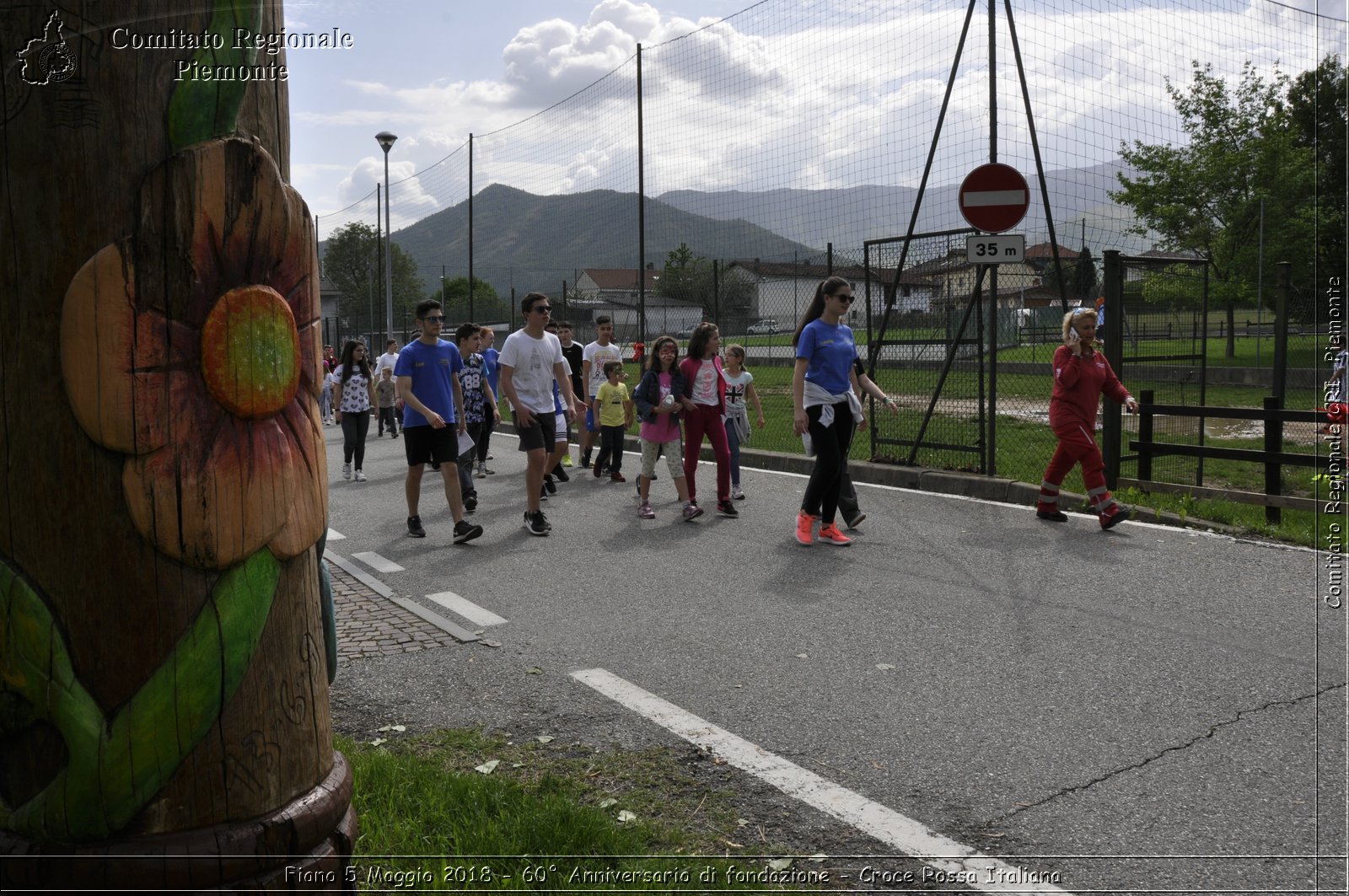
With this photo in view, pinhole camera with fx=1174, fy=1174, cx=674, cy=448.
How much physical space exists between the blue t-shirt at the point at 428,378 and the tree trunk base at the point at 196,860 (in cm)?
763

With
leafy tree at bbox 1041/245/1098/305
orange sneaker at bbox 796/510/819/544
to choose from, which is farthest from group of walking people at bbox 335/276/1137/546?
leafy tree at bbox 1041/245/1098/305

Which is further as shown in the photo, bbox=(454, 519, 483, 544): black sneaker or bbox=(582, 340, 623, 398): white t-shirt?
bbox=(582, 340, 623, 398): white t-shirt

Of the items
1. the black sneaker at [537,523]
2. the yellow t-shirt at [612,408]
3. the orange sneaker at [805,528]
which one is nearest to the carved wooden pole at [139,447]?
the orange sneaker at [805,528]

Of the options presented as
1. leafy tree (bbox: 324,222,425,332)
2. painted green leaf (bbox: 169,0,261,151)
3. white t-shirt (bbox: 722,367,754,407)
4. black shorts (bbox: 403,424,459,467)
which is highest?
leafy tree (bbox: 324,222,425,332)

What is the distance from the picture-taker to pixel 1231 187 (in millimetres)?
27234

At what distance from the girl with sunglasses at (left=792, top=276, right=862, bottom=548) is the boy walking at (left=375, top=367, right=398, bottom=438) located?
Result: 1268cm

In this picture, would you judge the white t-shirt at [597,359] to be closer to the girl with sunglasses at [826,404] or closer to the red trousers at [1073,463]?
the girl with sunglasses at [826,404]

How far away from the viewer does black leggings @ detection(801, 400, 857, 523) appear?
8.55m

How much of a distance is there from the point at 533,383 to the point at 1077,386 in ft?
14.5

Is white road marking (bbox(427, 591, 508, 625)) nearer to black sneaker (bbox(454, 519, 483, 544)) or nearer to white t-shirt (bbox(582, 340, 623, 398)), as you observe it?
black sneaker (bbox(454, 519, 483, 544))

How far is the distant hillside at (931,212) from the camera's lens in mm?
11843

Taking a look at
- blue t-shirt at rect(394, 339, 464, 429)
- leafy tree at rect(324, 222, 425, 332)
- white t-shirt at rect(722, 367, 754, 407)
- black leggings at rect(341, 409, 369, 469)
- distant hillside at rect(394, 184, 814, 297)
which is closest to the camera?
blue t-shirt at rect(394, 339, 464, 429)

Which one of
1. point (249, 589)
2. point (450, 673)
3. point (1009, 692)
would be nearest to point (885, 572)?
point (1009, 692)

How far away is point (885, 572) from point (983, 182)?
502 centimetres
